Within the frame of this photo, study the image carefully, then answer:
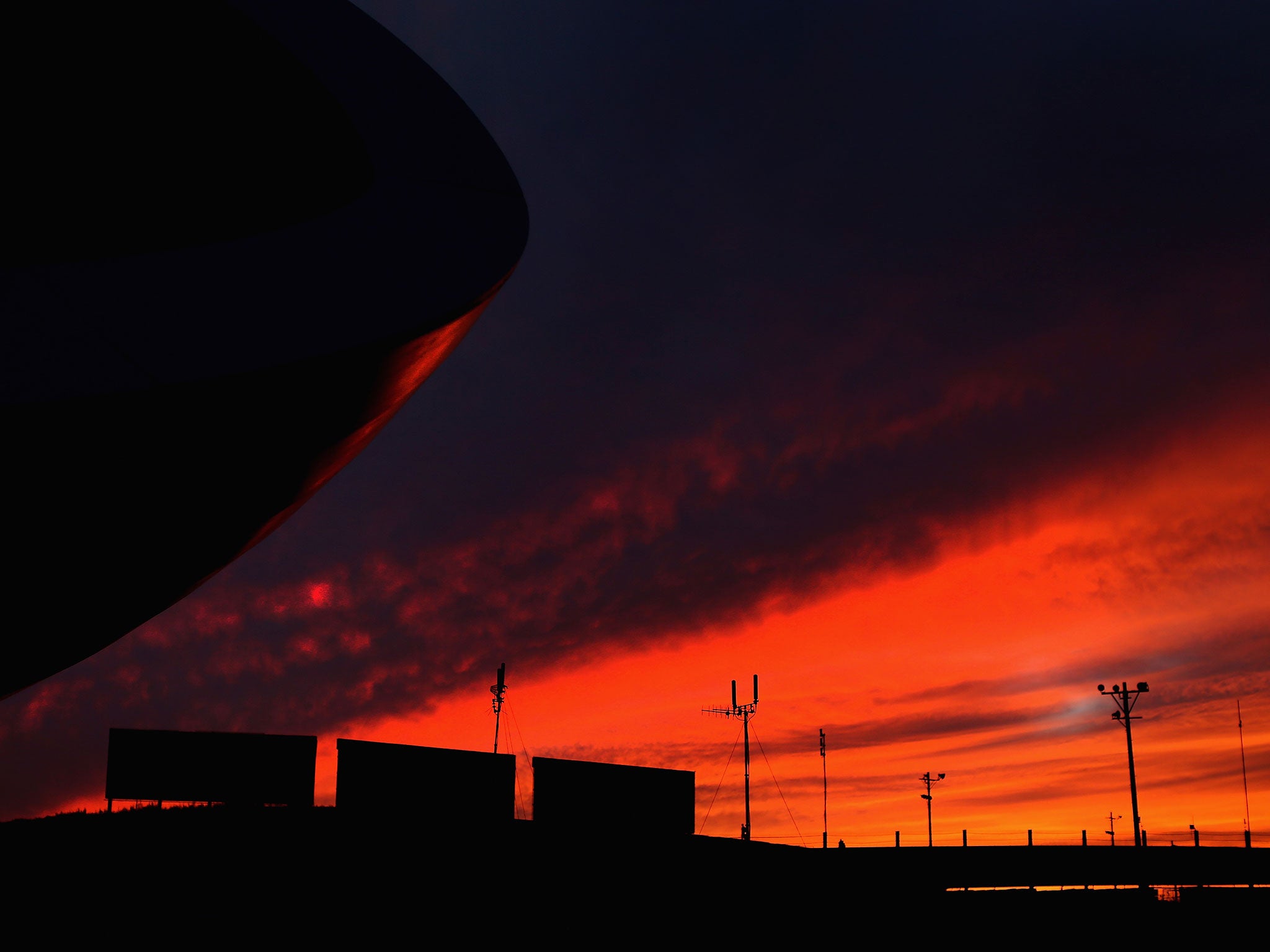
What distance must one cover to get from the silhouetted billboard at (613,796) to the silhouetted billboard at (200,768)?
24.2 ft

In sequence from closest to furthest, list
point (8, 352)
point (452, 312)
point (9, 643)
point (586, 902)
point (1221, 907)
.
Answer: point (8, 352)
point (452, 312)
point (9, 643)
point (586, 902)
point (1221, 907)

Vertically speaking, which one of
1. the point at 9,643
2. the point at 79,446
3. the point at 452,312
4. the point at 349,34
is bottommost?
the point at 9,643

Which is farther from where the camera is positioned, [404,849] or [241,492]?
[404,849]

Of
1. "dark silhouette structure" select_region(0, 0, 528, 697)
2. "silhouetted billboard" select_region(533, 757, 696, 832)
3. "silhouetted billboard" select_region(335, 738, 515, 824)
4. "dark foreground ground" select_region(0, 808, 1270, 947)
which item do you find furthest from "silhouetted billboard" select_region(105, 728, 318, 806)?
"dark silhouette structure" select_region(0, 0, 528, 697)

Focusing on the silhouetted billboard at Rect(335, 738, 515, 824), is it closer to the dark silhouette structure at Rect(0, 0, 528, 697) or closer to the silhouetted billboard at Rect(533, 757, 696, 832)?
the silhouetted billboard at Rect(533, 757, 696, 832)

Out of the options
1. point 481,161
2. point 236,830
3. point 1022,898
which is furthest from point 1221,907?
point 481,161

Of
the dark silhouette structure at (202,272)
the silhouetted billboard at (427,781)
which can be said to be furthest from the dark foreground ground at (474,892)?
the dark silhouette structure at (202,272)

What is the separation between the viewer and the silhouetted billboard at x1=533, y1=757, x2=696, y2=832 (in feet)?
110

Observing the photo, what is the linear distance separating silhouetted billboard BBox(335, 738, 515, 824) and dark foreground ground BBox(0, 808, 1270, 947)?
46cm

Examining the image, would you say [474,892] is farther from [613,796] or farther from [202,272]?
[202,272]

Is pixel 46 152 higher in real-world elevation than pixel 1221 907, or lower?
higher

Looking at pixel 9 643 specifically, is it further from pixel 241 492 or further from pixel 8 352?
pixel 8 352

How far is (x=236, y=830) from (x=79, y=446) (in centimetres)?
2389

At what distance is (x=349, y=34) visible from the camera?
12.3 m
